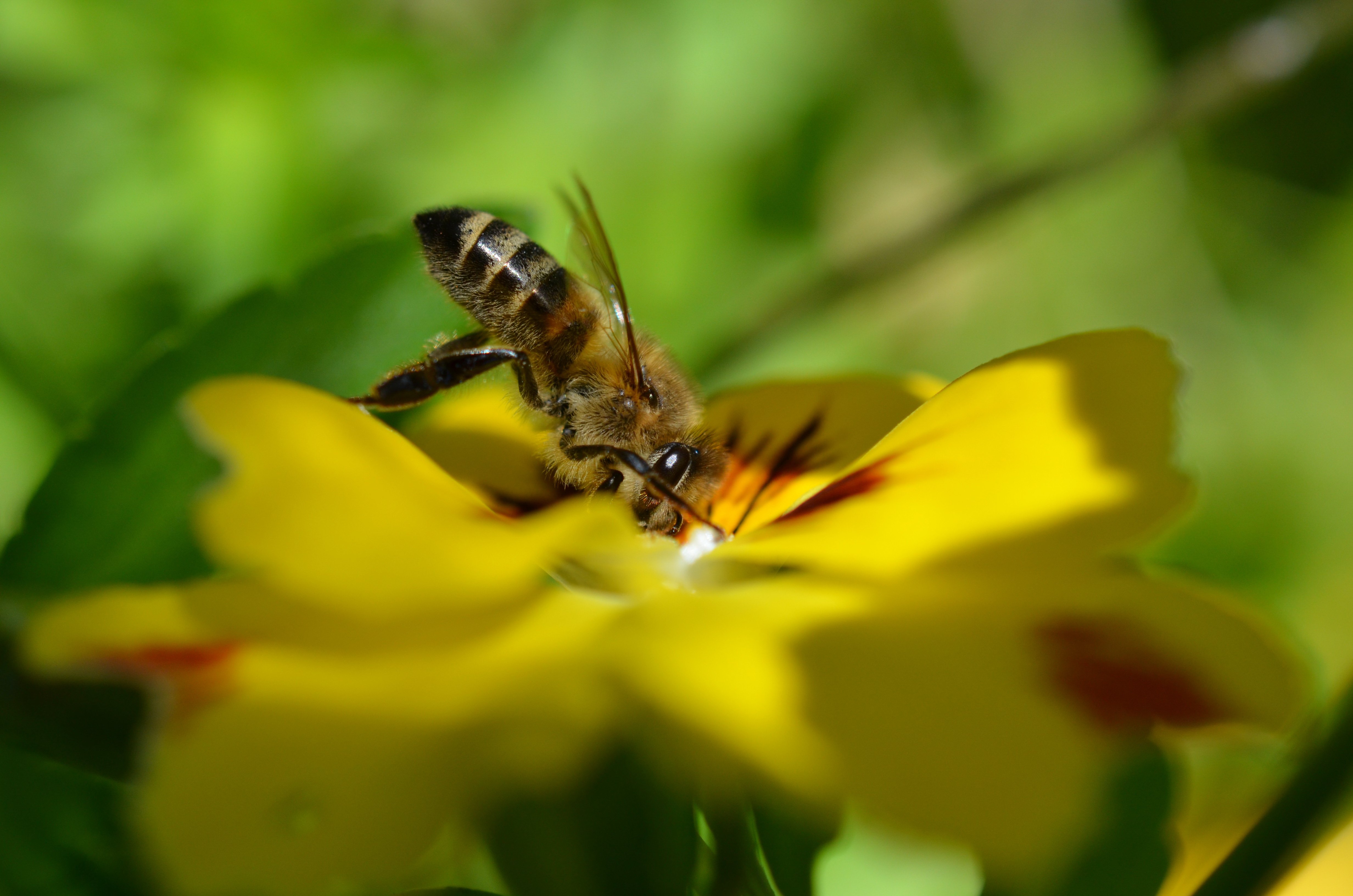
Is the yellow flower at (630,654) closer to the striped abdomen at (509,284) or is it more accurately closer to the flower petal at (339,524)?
the flower petal at (339,524)

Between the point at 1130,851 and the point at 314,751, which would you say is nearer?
the point at 314,751

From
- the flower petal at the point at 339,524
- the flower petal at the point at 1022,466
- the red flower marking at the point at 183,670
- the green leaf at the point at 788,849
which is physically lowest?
the green leaf at the point at 788,849

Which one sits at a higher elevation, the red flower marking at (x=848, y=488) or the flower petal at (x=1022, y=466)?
the flower petal at (x=1022, y=466)

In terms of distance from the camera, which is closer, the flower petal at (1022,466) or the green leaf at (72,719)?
the green leaf at (72,719)

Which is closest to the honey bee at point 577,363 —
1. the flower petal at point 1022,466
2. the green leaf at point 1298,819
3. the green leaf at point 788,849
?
the flower petal at point 1022,466

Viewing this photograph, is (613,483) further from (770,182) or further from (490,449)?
(770,182)

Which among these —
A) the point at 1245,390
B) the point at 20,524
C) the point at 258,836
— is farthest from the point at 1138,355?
the point at 1245,390

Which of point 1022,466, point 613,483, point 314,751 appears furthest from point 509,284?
point 314,751
